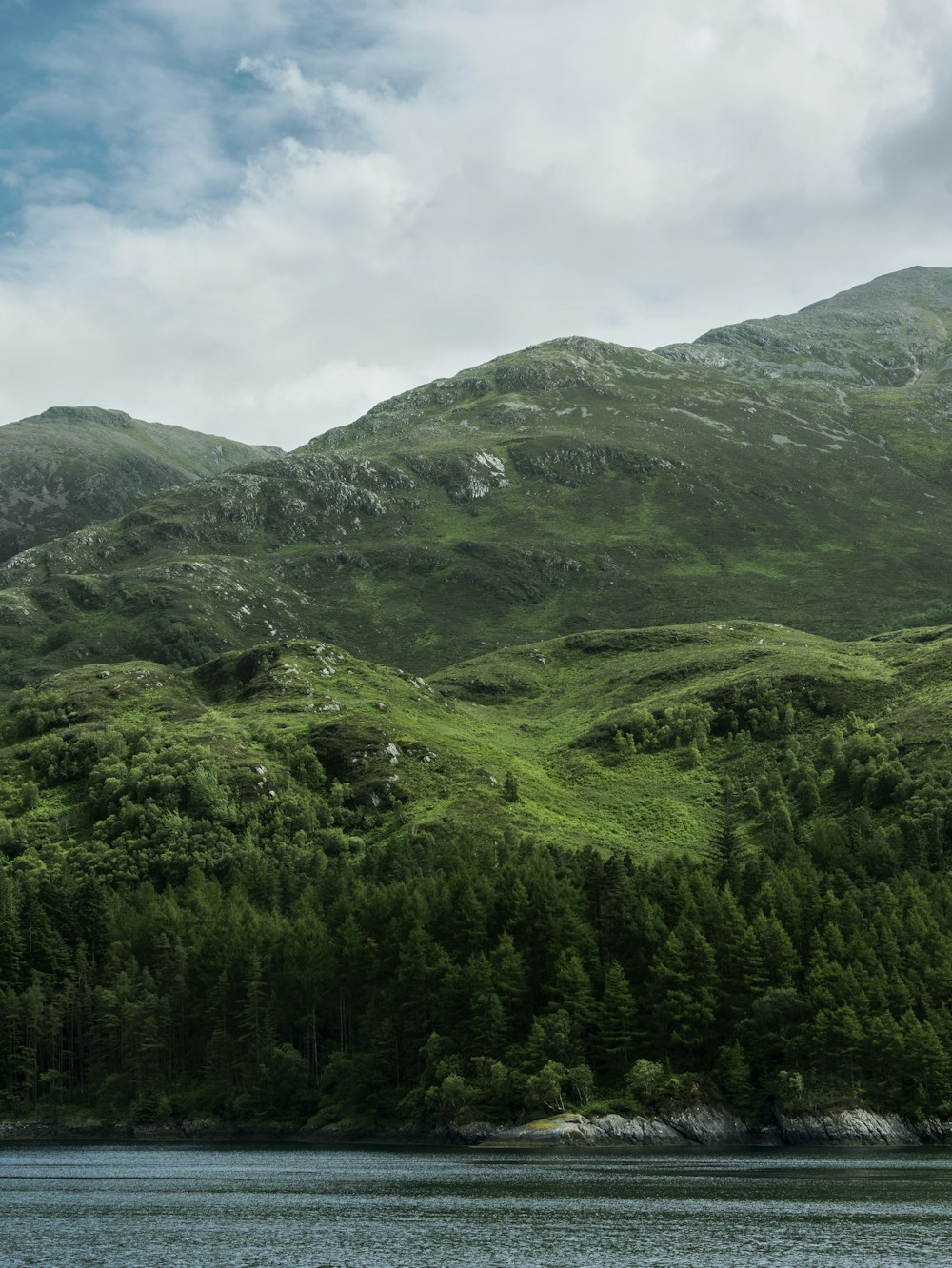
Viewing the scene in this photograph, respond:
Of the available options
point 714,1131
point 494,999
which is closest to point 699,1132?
point 714,1131

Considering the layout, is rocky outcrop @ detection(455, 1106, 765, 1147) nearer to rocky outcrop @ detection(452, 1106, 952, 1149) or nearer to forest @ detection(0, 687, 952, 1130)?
rocky outcrop @ detection(452, 1106, 952, 1149)

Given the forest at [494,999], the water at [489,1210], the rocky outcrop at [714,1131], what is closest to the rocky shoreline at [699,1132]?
the rocky outcrop at [714,1131]

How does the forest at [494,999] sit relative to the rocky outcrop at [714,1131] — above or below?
above

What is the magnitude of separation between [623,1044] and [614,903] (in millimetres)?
20814

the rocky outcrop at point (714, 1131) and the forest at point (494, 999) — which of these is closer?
the rocky outcrop at point (714, 1131)

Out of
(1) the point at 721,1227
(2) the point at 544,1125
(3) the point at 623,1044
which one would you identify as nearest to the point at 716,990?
(3) the point at 623,1044

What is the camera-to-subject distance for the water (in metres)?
78.8

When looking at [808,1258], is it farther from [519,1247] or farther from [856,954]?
[856,954]

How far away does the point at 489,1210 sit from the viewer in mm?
94062

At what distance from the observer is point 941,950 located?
14975 centimetres

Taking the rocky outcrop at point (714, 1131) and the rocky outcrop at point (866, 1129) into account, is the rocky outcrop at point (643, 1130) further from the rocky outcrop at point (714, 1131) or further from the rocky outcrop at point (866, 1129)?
the rocky outcrop at point (866, 1129)

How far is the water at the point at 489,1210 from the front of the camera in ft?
258

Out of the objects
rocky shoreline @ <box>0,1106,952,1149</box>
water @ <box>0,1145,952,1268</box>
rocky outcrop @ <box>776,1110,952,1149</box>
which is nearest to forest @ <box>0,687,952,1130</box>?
rocky outcrop @ <box>776,1110,952,1149</box>

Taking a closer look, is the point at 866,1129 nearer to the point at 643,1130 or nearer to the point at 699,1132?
the point at 699,1132
